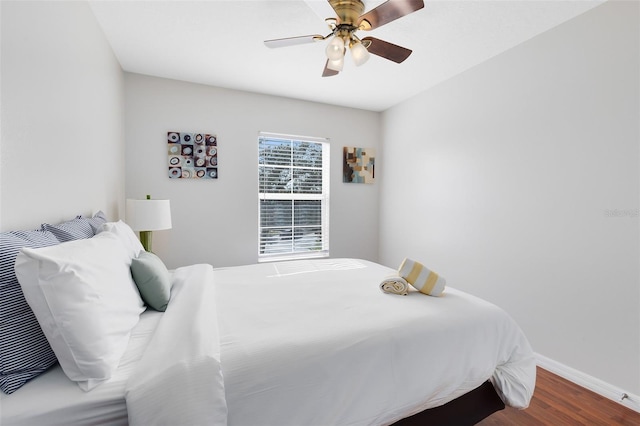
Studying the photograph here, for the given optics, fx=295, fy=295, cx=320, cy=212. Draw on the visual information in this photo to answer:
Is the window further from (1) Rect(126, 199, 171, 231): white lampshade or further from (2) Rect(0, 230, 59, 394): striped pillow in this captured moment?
(2) Rect(0, 230, 59, 394): striped pillow

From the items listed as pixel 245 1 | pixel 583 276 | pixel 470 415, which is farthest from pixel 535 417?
pixel 245 1

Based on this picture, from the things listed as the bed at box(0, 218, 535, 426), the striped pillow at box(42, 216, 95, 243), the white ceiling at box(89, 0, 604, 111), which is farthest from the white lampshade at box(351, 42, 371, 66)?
the striped pillow at box(42, 216, 95, 243)

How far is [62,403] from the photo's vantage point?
824mm

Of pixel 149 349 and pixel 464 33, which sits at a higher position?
pixel 464 33

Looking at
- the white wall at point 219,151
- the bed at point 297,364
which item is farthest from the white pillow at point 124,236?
the white wall at point 219,151

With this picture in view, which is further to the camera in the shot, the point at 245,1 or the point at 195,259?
the point at 195,259

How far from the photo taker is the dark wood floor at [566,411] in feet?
5.52

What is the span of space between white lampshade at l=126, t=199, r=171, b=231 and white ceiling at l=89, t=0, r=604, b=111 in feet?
4.33

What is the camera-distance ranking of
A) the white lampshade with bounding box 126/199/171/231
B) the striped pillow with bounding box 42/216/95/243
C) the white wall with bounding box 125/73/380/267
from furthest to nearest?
the white wall with bounding box 125/73/380/267
the white lampshade with bounding box 126/199/171/231
the striped pillow with bounding box 42/216/95/243

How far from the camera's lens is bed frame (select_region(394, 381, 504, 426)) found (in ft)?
4.45

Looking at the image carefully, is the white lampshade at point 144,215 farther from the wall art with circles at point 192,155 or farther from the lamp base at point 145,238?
the wall art with circles at point 192,155

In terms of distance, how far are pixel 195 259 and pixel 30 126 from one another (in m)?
2.20

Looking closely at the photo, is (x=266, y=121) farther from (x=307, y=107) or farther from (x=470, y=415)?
(x=470, y=415)

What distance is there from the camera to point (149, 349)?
3.41ft
